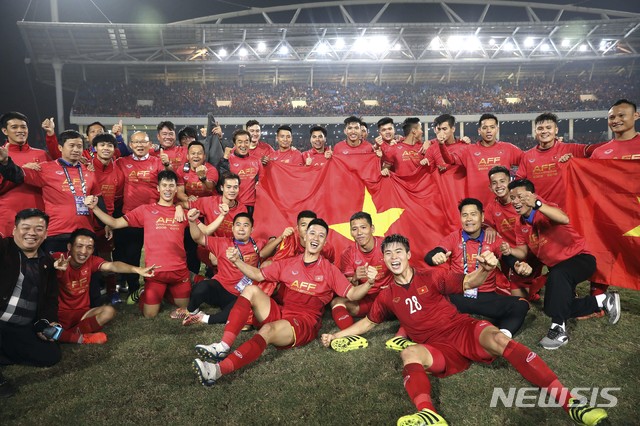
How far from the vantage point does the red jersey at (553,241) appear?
4532 mm

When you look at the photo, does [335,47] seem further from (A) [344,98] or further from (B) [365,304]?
(B) [365,304]

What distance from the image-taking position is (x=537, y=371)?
291 cm

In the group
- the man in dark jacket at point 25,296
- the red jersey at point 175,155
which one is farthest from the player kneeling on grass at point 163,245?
the red jersey at point 175,155

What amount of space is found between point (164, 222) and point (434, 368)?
3948mm

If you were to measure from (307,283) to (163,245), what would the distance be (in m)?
2.24

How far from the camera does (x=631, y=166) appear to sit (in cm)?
478

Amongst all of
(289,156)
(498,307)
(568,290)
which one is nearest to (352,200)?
(289,156)

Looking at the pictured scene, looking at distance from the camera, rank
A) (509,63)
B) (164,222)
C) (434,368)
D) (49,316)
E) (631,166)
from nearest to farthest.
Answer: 1. (434,368)
2. (49,316)
3. (631,166)
4. (164,222)
5. (509,63)

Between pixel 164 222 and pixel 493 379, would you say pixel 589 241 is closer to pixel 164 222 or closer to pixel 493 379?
pixel 493 379

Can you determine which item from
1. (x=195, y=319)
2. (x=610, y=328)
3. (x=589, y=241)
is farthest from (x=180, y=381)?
(x=589, y=241)

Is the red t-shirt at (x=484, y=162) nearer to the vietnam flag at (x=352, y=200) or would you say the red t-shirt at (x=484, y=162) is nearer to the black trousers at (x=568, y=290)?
the vietnam flag at (x=352, y=200)

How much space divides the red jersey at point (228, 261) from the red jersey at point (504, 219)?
3278mm

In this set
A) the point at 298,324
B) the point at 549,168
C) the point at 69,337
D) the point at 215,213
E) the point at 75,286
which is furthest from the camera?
the point at 215,213

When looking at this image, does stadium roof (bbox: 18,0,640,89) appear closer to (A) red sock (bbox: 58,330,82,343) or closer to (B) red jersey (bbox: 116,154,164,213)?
(B) red jersey (bbox: 116,154,164,213)
